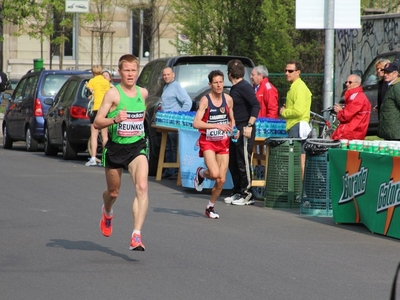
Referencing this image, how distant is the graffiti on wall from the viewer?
23391 mm

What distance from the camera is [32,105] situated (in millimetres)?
22516

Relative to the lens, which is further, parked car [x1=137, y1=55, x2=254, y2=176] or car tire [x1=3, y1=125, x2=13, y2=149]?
car tire [x1=3, y1=125, x2=13, y2=149]

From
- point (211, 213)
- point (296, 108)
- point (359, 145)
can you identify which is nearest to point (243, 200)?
point (296, 108)

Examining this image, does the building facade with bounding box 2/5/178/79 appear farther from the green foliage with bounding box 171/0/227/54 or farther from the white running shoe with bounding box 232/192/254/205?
the white running shoe with bounding box 232/192/254/205

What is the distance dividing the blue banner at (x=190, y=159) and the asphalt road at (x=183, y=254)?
0.75 metres

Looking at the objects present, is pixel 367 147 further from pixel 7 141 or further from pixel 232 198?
pixel 7 141

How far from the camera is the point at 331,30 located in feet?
48.9

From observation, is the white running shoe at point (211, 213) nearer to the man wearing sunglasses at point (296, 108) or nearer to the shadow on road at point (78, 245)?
the man wearing sunglasses at point (296, 108)

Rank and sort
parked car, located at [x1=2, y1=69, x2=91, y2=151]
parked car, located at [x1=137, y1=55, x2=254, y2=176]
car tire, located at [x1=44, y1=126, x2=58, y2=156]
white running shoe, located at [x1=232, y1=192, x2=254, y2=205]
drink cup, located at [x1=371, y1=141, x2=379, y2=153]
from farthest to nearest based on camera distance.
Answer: parked car, located at [x1=2, y1=69, x2=91, y2=151] < car tire, located at [x1=44, y1=126, x2=58, y2=156] < parked car, located at [x1=137, y1=55, x2=254, y2=176] < white running shoe, located at [x1=232, y1=192, x2=254, y2=205] < drink cup, located at [x1=371, y1=141, x2=379, y2=153]

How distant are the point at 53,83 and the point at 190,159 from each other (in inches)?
340

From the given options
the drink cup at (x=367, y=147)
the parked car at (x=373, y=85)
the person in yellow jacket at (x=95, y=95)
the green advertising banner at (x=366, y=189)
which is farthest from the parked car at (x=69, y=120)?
the drink cup at (x=367, y=147)

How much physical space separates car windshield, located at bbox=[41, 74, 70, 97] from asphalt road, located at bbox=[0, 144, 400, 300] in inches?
345

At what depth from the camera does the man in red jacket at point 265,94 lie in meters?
15.6

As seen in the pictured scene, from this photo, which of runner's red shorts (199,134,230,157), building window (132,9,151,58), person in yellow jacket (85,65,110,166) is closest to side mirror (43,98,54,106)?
person in yellow jacket (85,65,110,166)
